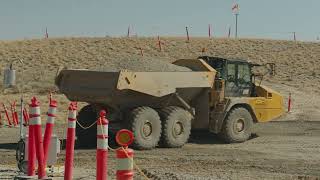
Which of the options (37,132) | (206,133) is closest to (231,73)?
(206,133)

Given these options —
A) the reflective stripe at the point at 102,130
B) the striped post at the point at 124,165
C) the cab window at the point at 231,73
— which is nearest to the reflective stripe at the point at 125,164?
the striped post at the point at 124,165

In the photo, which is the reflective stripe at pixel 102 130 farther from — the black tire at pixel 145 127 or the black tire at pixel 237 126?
the black tire at pixel 237 126

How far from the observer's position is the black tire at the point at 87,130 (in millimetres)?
17547

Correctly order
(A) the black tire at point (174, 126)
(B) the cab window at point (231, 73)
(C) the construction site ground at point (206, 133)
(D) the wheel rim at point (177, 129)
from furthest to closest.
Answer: (B) the cab window at point (231, 73) < (D) the wheel rim at point (177, 129) < (A) the black tire at point (174, 126) < (C) the construction site ground at point (206, 133)

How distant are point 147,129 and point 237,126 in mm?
3397

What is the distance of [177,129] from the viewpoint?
17125 mm

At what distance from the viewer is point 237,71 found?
62.5 feet

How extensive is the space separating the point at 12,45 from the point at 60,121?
1022 inches

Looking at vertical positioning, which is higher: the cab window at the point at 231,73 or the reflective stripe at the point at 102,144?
the cab window at the point at 231,73

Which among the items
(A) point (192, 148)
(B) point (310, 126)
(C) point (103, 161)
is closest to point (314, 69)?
(B) point (310, 126)

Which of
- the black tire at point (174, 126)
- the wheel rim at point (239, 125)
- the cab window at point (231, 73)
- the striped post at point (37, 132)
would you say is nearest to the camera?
the striped post at point (37, 132)

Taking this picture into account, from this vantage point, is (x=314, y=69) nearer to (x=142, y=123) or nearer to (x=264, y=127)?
(x=264, y=127)

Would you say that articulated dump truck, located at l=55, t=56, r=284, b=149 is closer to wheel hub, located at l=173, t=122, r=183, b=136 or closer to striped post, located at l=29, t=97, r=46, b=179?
wheel hub, located at l=173, t=122, r=183, b=136

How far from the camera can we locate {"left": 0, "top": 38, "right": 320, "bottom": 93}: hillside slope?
140ft
